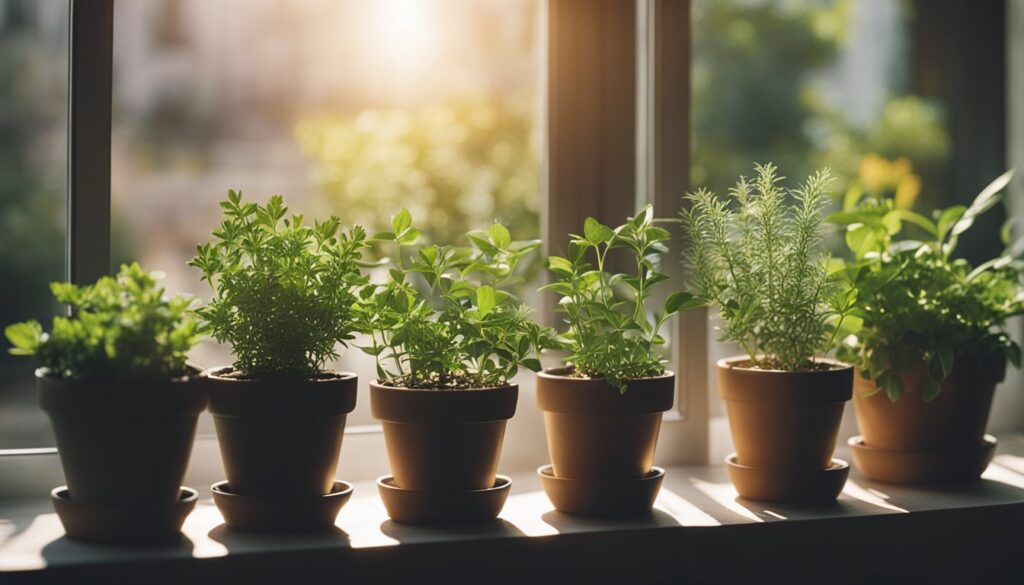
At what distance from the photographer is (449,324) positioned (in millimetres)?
1127

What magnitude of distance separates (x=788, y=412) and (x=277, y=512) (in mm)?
642

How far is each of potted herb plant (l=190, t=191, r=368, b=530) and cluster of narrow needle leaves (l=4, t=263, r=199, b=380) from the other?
0.24ft

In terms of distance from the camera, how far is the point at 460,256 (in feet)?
3.97

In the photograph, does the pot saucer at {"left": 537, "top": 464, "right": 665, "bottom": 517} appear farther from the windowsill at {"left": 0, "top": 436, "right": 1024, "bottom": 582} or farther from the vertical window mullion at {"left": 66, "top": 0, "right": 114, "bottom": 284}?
the vertical window mullion at {"left": 66, "top": 0, "right": 114, "bottom": 284}

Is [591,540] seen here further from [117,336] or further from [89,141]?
[89,141]

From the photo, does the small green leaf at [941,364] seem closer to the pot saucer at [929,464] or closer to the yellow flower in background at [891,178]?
the pot saucer at [929,464]

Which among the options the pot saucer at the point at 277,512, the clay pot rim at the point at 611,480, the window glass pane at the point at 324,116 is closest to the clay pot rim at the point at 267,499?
the pot saucer at the point at 277,512

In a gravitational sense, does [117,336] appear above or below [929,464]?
above

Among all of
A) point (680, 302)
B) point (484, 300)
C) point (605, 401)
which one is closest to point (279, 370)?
point (484, 300)

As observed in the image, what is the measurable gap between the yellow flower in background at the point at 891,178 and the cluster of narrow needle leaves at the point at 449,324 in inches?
35.8

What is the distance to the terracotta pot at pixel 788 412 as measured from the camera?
1181 mm

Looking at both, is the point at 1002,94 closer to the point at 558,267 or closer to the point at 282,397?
the point at 558,267

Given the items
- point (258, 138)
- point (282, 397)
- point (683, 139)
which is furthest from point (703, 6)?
point (282, 397)

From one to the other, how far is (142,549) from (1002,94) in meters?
1.66
